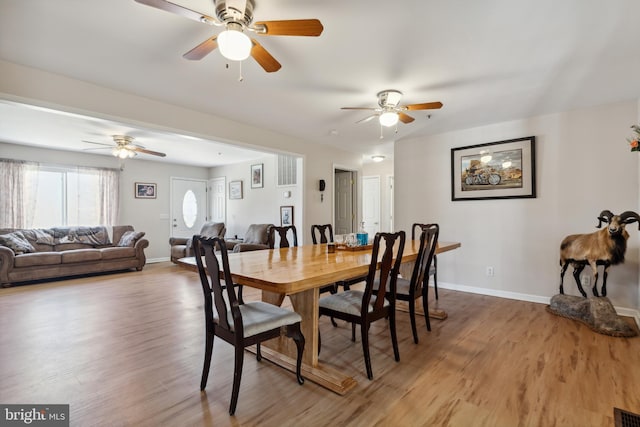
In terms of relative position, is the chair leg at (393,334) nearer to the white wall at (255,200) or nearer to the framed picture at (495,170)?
the framed picture at (495,170)

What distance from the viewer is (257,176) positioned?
7.34 m

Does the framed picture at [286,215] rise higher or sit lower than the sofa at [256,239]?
higher

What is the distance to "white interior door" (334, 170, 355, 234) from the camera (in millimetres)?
6785

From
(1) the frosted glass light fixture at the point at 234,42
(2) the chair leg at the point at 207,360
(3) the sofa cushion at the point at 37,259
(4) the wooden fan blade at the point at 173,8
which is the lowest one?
(2) the chair leg at the point at 207,360

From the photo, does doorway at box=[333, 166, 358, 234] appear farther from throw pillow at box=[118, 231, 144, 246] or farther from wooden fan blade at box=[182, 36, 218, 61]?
wooden fan blade at box=[182, 36, 218, 61]

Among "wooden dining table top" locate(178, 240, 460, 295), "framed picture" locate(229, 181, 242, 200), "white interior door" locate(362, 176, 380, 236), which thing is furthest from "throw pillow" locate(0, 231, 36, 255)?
"white interior door" locate(362, 176, 380, 236)

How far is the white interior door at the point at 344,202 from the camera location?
22.3ft

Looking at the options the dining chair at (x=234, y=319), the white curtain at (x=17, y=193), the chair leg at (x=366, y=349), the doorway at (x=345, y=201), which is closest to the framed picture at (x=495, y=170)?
the doorway at (x=345, y=201)

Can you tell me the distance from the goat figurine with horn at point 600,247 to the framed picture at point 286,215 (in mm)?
4504

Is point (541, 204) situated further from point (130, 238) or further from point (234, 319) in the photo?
point (130, 238)

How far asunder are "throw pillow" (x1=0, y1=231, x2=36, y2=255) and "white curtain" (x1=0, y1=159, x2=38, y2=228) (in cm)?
49

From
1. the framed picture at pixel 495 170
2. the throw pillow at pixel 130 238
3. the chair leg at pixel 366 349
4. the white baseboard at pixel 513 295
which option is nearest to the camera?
the chair leg at pixel 366 349

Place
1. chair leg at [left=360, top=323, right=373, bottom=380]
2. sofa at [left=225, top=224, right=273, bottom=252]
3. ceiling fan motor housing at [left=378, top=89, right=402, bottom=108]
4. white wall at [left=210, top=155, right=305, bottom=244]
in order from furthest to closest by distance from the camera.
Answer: white wall at [left=210, top=155, right=305, bottom=244], sofa at [left=225, top=224, right=273, bottom=252], ceiling fan motor housing at [left=378, top=89, right=402, bottom=108], chair leg at [left=360, top=323, right=373, bottom=380]

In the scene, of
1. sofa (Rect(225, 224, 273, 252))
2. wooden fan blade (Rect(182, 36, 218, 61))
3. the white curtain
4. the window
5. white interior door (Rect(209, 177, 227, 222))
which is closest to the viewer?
wooden fan blade (Rect(182, 36, 218, 61))
